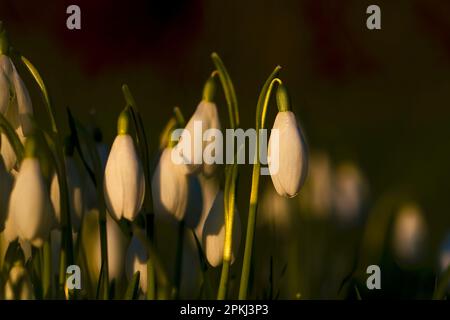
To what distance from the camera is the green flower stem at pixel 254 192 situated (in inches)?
50.0

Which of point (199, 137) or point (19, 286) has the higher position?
point (199, 137)

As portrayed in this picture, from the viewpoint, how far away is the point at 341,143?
1.67m

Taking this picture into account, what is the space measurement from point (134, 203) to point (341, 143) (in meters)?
0.53

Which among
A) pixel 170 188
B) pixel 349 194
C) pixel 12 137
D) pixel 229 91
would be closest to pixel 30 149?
pixel 12 137

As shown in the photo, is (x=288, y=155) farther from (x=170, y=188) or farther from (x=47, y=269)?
(x=47, y=269)

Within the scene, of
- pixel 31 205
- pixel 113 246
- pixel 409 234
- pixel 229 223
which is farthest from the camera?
pixel 409 234

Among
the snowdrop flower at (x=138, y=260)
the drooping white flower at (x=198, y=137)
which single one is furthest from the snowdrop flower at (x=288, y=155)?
the snowdrop flower at (x=138, y=260)

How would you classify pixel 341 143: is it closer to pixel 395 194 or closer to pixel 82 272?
pixel 395 194

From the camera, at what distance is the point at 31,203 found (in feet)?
3.94

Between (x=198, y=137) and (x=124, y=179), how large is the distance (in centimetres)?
12

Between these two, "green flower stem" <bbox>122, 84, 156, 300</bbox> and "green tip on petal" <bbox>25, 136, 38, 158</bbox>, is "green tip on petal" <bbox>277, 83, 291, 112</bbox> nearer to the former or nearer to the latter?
"green flower stem" <bbox>122, 84, 156, 300</bbox>

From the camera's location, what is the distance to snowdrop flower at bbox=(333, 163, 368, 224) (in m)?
1.62

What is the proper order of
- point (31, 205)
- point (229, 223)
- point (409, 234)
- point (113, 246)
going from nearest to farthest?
point (31, 205) < point (229, 223) < point (113, 246) < point (409, 234)

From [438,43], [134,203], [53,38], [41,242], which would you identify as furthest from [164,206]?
[438,43]
